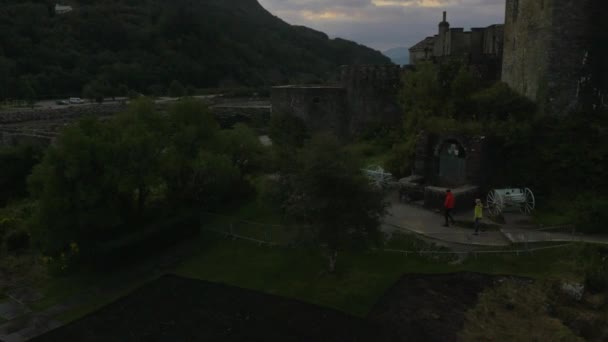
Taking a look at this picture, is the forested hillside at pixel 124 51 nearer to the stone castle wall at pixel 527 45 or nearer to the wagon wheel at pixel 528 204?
the stone castle wall at pixel 527 45

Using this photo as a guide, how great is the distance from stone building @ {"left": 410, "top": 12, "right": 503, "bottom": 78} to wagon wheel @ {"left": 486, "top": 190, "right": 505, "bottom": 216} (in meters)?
8.26

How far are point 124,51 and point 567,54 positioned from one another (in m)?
71.0

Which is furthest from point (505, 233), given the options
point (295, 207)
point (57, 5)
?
point (57, 5)

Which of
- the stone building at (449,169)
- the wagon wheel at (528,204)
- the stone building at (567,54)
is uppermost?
the stone building at (567,54)

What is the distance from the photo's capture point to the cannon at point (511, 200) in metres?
15.6

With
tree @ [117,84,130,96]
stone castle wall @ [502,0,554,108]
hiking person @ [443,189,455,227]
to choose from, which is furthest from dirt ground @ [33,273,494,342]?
tree @ [117,84,130,96]

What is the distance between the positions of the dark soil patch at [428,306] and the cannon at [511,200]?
3.74 metres

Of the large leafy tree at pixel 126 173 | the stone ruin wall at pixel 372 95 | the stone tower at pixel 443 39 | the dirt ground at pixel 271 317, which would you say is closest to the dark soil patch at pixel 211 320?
the dirt ground at pixel 271 317

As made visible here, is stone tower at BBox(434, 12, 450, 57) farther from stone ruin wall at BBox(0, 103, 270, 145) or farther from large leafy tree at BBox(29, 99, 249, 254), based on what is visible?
large leafy tree at BBox(29, 99, 249, 254)

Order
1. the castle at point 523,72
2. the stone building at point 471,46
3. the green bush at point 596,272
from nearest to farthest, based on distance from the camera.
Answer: the green bush at point 596,272 → the castle at point 523,72 → the stone building at point 471,46

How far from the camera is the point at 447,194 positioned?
15.2 meters

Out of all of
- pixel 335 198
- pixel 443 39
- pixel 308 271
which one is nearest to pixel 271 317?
pixel 308 271

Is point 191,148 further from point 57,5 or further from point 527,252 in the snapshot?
point 57,5

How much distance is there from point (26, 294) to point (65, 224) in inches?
82.4
